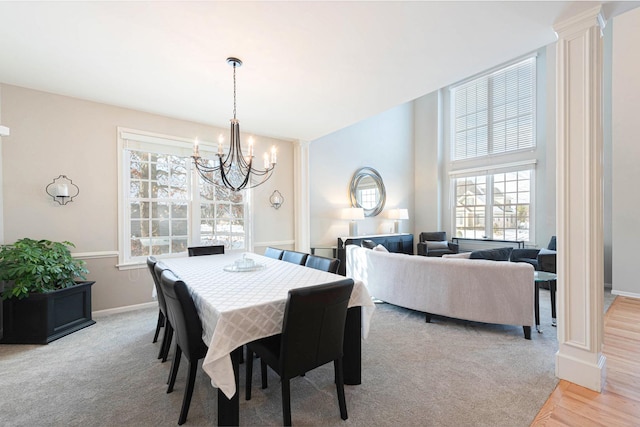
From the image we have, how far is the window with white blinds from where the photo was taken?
Result: 5.87 meters

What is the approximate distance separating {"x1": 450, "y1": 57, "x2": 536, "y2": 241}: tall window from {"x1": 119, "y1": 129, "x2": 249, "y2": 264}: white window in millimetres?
5493

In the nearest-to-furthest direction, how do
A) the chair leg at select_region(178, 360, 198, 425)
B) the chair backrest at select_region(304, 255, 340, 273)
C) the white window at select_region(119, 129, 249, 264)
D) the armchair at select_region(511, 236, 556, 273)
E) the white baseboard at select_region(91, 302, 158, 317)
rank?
1. the chair leg at select_region(178, 360, 198, 425)
2. the chair backrest at select_region(304, 255, 340, 273)
3. the white baseboard at select_region(91, 302, 158, 317)
4. the white window at select_region(119, 129, 249, 264)
5. the armchair at select_region(511, 236, 556, 273)

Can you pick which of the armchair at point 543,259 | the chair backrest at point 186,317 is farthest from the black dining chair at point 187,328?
the armchair at point 543,259

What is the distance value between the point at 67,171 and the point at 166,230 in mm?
1265

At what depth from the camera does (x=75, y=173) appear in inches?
131

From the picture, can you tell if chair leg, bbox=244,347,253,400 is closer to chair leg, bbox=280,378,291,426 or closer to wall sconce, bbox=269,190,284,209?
chair leg, bbox=280,378,291,426

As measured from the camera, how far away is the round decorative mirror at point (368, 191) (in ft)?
20.3

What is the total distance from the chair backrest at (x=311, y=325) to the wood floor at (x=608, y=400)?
1313 mm

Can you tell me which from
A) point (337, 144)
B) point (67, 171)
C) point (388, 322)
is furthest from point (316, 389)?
point (337, 144)

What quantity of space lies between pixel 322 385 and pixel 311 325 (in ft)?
2.66

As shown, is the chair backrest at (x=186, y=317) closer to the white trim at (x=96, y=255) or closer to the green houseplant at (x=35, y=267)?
the green houseplant at (x=35, y=267)

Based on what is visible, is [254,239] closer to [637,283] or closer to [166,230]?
[166,230]

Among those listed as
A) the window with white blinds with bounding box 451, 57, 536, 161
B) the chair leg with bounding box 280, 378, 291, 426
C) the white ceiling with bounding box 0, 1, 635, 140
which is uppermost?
the window with white blinds with bounding box 451, 57, 536, 161

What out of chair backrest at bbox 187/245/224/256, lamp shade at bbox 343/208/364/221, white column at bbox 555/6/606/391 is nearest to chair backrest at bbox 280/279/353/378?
white column at bbox 555/6/606/391
